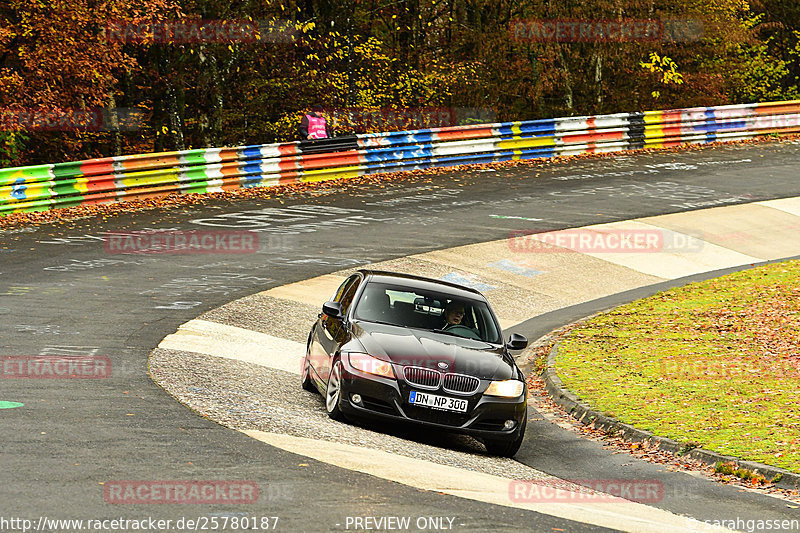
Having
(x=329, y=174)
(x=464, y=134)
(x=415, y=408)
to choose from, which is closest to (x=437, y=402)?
(x=415, y=408)

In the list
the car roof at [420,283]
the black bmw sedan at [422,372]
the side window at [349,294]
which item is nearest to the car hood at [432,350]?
the black bmw sedan at [422,372]

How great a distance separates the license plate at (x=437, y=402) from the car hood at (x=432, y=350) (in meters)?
0.29

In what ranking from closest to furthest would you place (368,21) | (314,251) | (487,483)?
(487,483)
(314,251)
(368,21)

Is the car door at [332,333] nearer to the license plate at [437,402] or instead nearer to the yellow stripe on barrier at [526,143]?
the license plate at [437,402]

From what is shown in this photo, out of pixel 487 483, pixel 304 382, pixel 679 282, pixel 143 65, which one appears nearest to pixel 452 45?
pixel 143 65

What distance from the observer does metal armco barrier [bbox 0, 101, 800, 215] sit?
2334 cm

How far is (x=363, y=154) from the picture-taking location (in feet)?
94.0

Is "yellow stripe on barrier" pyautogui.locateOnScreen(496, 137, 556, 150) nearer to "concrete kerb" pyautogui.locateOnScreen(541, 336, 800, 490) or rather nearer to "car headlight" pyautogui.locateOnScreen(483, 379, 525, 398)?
"concrete kerb" pyautogui.locateOnScreen(541, 336, 800, 490)

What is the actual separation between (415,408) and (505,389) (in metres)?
0.94

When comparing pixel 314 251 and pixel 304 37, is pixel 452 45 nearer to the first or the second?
pixel 304 37

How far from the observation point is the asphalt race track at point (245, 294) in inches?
306

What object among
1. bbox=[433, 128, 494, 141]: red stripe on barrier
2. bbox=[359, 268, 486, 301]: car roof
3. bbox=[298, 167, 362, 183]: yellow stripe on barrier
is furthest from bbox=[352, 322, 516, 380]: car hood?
bbox=[433, 128, 494, 141]: red stripe on barrier

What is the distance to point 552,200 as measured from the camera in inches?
1035

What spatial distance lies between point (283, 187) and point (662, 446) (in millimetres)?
17381
